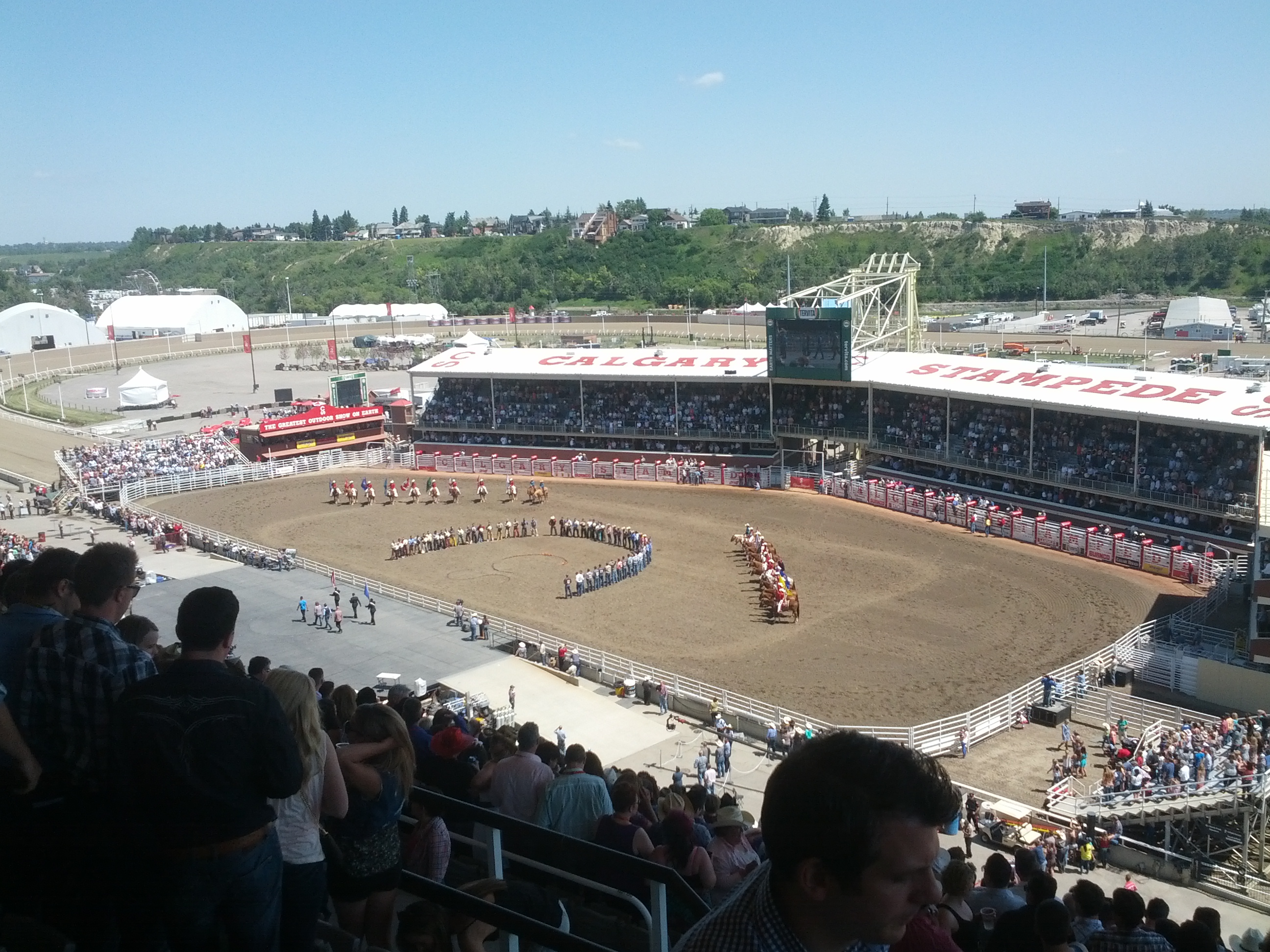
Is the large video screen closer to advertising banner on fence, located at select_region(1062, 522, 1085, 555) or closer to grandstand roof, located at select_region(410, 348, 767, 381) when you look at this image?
grandstand roof, located at select_region(410, 348, 767, 381)

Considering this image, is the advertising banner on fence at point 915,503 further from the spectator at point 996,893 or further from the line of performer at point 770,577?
the spectator at point 996,893

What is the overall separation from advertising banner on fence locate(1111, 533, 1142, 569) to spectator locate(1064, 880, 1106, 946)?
2388cm

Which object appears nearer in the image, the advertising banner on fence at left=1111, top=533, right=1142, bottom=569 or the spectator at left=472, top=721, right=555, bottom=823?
the spectator at left=472, top=721, right=555, bottom=823

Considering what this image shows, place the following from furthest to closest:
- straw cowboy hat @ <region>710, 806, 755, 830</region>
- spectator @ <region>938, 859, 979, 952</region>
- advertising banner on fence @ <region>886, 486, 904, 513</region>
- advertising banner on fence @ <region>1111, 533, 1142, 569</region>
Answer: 1. advertising banner on fence @ <region>886, 486, 904, 513</region>
2. advertising banner on fence @ <region>1111, 533, 1142, 569</region>
3. straw cowboy hat @ <region>710, 806, 755, 830</region>
4. spectator @ <region>938, 859, 979, 952</region>

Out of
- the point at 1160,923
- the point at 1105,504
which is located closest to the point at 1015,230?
the point at 1105,504

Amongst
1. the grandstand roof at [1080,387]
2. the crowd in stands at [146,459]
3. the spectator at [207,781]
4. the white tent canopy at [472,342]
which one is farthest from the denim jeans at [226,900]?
the white tent canopy at [472,342]

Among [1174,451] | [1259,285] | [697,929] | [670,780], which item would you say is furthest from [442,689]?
[1259,285]

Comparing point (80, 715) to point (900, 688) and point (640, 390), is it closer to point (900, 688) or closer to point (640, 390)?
point (900, 688)

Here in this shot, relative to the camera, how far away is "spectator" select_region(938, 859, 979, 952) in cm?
450

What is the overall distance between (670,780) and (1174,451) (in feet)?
67.9

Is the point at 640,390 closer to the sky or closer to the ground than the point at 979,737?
closer to the sky

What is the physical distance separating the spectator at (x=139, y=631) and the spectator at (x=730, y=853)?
2974 millimetres

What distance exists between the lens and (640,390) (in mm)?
46781

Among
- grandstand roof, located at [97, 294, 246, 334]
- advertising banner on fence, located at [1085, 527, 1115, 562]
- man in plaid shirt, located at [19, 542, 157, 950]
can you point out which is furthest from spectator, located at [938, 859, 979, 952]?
grandstand roof, located at [97, 294, 246, 334]
